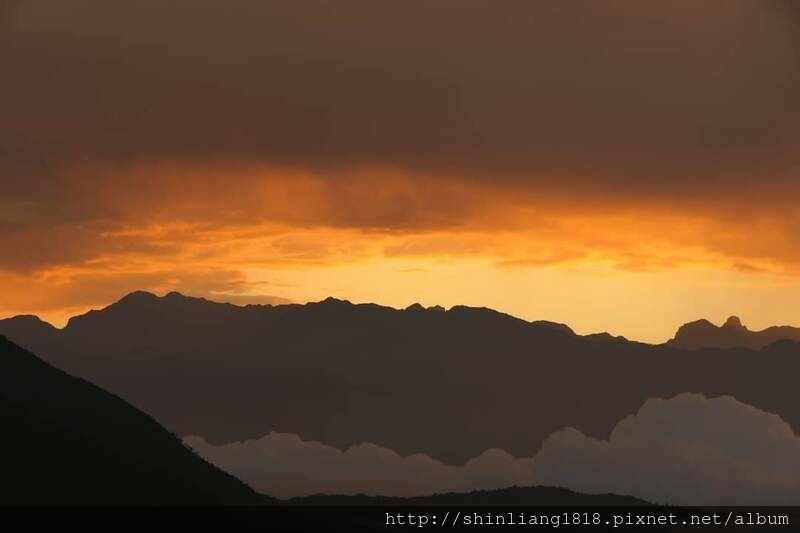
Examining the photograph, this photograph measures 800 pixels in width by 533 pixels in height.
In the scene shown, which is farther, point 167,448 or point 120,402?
point 120,402

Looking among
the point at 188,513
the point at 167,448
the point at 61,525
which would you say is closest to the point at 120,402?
the point at 167,448

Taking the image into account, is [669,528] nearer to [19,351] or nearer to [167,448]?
[167,448]

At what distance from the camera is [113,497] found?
14400cm

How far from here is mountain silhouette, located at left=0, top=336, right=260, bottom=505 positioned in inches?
5699

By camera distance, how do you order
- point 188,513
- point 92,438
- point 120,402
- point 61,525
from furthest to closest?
point 120,402 < point 92,438 < point 188,513 < point 61,525

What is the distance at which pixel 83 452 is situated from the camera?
6289 inches

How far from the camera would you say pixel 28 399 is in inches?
7003

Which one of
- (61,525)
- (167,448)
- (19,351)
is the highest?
(19,351)

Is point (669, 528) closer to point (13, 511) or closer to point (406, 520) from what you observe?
point (406, 520)

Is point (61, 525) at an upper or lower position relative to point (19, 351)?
lower

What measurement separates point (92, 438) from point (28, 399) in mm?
11249

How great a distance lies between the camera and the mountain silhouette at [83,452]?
144750 mm

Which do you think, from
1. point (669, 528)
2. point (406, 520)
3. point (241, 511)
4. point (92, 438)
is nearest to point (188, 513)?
point (241, 511)

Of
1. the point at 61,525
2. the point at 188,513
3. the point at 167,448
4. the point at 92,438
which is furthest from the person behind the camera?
the point at 167,448
